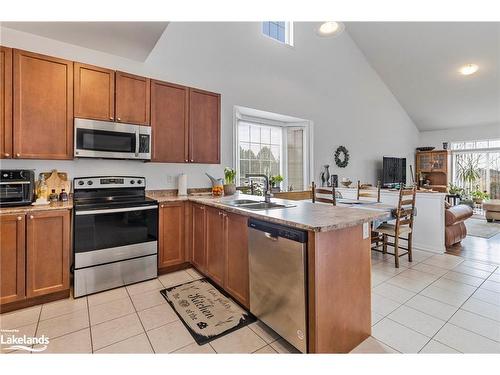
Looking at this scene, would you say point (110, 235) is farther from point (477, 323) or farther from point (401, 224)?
point (401, 224)

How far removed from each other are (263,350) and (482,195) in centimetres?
880

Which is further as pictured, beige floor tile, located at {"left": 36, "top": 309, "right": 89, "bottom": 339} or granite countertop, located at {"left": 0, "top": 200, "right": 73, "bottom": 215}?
granite countertop, located at {"left": 0, "top": 200, "right": 73, "bottom": 215}

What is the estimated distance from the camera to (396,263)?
326cm

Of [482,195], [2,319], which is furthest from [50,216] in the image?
[482,195]

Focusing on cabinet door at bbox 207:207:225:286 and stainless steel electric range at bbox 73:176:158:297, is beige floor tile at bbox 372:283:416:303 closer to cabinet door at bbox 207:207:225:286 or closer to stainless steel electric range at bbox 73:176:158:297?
cabinet door at bbox 207:207:225:286

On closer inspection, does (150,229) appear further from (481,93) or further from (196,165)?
(481,93)

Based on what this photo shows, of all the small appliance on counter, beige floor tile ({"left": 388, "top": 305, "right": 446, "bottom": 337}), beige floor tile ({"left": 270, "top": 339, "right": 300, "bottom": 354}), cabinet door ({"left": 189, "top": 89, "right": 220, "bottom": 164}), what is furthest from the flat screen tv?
the small appliance on counter

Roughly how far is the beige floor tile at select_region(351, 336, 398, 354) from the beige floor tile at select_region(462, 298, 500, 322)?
3.55 feet

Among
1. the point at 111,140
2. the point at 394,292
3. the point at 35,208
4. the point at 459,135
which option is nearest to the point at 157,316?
the point at 35,208

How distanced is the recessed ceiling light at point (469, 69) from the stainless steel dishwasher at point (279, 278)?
21.3 ft

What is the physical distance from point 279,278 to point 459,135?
29.1ft

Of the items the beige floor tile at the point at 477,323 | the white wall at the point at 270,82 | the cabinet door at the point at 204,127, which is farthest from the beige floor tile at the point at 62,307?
the beige floor tile at the point at 477,323

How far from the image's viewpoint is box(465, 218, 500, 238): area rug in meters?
5.00

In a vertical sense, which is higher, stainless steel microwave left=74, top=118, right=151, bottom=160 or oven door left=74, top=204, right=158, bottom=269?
stainless steel microwave left=74, top=118, right=151, bottom=160
